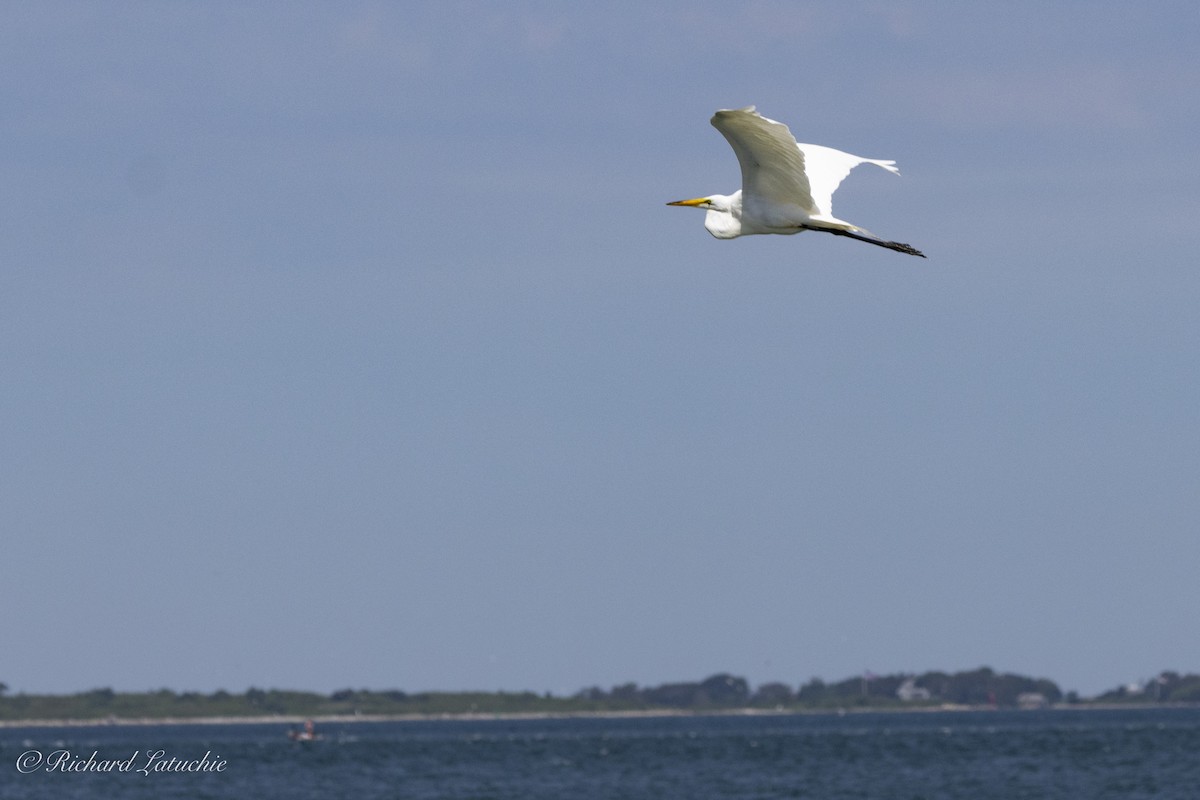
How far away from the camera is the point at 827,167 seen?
87.0 feet

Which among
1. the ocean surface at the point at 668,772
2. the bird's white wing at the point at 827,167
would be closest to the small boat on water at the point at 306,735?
the ocean surface at the point at 668,772

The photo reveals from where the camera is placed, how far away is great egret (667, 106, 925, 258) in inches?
810

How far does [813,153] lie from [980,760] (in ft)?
297

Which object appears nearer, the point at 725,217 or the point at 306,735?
the point at 725,217

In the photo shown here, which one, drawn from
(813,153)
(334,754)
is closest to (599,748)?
(334,754)

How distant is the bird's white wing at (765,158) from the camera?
20.2 m

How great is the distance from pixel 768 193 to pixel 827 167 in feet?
13.3

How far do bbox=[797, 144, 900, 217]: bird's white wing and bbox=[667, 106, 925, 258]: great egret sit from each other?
0.09 ft

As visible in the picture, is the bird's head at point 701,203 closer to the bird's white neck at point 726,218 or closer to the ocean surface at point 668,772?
the bird's white neck at point 726,218

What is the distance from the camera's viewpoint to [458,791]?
87.8 metres
